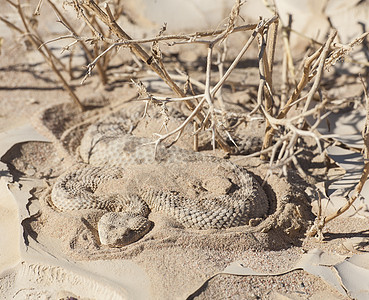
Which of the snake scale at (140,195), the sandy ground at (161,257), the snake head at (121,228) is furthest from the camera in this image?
the snake scale at (140,195)

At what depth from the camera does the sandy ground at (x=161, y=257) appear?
3617 mm

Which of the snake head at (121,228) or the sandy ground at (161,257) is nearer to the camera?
the sandy ground at (161,257)

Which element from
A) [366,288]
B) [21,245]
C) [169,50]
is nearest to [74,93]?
[169,50]

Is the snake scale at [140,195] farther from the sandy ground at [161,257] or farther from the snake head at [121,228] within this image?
the sandy ground at [161,257]

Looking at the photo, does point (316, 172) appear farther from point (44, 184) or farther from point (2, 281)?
point (2, 281)

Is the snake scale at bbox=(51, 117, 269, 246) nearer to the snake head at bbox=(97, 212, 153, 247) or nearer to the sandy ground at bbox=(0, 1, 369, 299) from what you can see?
the snake head at bbox=(97, 212, 153, 247)

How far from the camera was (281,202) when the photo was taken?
15.3ft

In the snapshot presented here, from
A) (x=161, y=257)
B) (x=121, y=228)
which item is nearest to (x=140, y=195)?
(x=121, y=228)

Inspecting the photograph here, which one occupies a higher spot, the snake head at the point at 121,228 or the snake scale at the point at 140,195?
the snake scale at the point at 140,195

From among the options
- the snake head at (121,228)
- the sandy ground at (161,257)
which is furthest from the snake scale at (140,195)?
the sandy ground at (161,257)

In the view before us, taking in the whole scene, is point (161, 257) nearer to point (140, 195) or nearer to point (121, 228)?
point (121, 228)

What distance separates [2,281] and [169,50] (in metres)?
4.95

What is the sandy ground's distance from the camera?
3617 mm

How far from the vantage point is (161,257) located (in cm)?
390
